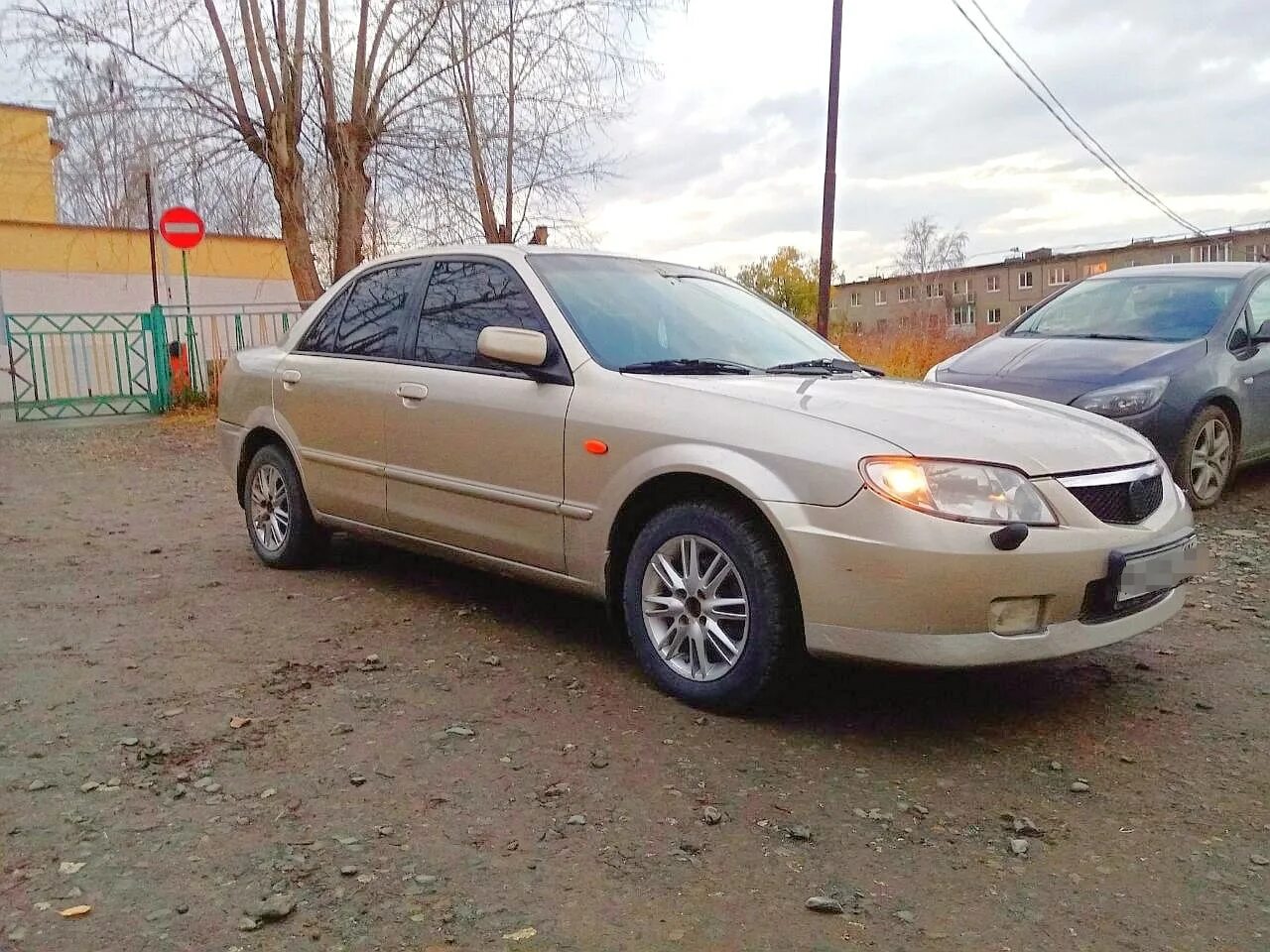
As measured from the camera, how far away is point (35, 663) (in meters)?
4.04

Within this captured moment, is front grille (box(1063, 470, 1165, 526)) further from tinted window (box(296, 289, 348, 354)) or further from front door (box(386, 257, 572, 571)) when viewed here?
tinted window (box(296, 289, 348, 354))

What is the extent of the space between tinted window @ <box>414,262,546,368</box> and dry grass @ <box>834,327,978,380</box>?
10511 millimetres

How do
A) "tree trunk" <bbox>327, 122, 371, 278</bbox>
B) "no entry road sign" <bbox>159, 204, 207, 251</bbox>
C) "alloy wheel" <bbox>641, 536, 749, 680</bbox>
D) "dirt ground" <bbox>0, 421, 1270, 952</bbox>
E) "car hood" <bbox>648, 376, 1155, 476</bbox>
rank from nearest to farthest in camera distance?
"dirt ground" <bbox>0, 421, 1270, 952</bbox> → "car hood" <bbox>648, 376, 1155, 476</bbox> → "alloy wheel" <bbox>641, 536, 749, 680</bbox> → "no entry road sign" <bbox>159, 204, 207, 251</bbox> → "tree trunk" <bbox>327, 122, 371, 278</bbox>

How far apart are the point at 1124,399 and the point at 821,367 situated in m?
2.93

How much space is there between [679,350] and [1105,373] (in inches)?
138

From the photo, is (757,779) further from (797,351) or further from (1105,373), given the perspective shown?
(1105,373)

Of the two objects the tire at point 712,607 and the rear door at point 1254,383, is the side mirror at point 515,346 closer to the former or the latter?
the tire at point 712,607

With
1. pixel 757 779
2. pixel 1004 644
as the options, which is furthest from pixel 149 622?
pixel 1004 644


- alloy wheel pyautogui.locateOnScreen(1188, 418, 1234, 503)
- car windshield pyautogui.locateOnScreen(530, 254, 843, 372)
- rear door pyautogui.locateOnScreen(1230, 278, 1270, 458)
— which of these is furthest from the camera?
rear door pyautogui.locateOnScreen(1230, 278, 1270, 458)

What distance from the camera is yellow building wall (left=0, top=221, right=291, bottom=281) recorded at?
18.5 meters

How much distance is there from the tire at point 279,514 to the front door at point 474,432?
0.85 meters

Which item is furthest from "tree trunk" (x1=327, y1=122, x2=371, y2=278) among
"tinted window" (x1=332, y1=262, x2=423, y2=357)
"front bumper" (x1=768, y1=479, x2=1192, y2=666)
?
"front bumper" (x1=768, y1=479, x2=1192, y2=666)

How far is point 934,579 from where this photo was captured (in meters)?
3.01

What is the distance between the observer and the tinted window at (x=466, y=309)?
4305 mm
